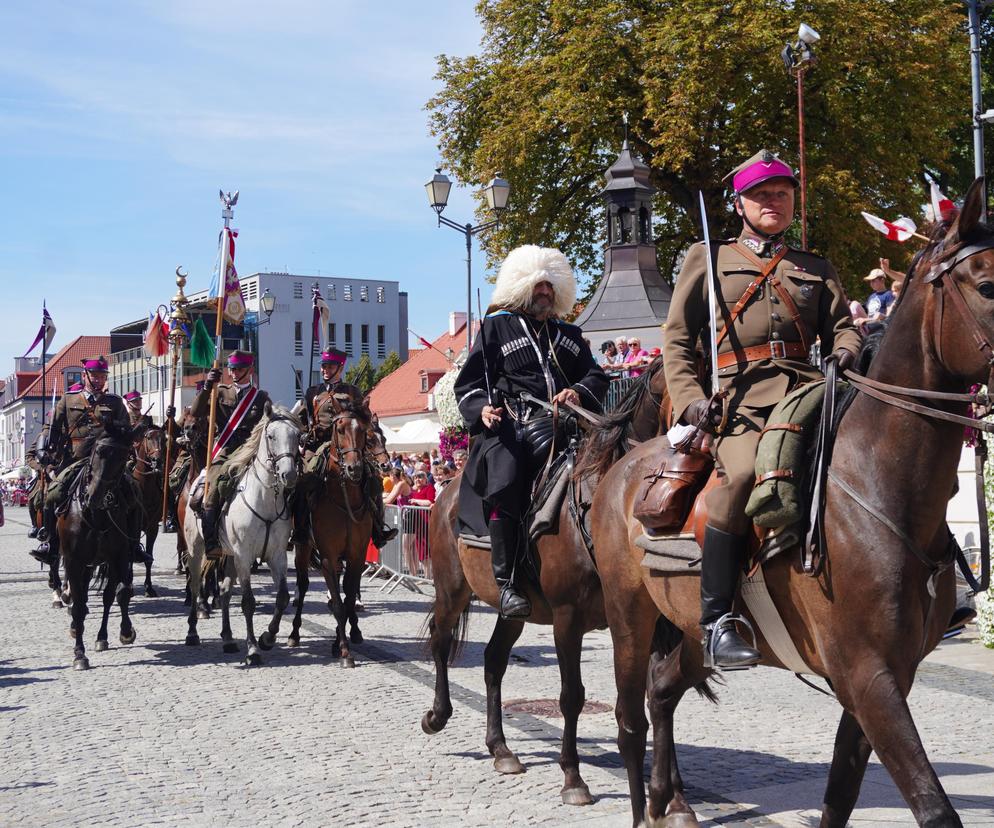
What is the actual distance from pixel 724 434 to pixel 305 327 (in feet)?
285

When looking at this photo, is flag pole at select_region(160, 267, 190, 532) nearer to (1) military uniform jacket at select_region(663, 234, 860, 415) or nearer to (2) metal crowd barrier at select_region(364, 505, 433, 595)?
(2) metal crowd barrier at select_region(364, 505, 433, 595)

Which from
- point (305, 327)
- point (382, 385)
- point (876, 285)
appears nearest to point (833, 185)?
point (876, 285)

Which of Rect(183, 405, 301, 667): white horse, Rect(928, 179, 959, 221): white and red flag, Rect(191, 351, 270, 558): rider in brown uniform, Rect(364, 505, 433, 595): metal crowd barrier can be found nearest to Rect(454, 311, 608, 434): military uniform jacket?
Rect(928, 179, 959, 221): white and red flag

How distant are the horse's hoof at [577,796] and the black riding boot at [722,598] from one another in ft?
6.03

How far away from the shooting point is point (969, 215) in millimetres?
3734

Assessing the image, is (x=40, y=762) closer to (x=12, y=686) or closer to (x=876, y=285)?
(x=12, y=686)

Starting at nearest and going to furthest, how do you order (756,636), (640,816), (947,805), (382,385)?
(947,805) < (756,636) < (640,816) < (382,385)

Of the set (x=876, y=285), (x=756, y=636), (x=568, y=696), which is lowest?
(x=568, y=696)

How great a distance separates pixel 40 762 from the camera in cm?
699

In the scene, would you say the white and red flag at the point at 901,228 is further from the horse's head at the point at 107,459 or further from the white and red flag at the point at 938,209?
the horse's head at the point at 107,459

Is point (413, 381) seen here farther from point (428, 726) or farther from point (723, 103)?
point (428, 726)

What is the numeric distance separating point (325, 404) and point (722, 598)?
833 centimetres

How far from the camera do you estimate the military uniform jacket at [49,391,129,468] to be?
11.6 metres

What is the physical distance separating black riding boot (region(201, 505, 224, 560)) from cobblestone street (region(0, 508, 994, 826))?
1044mm
